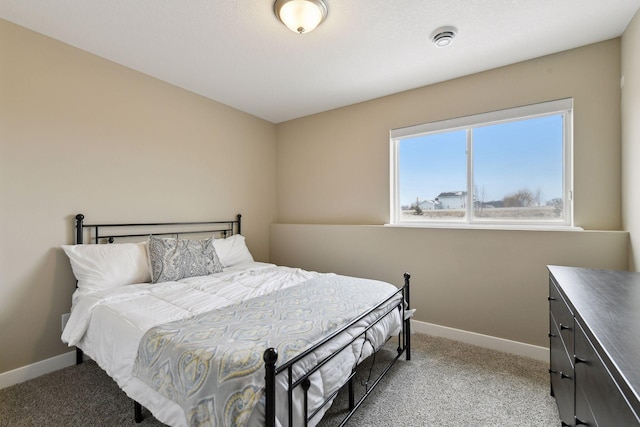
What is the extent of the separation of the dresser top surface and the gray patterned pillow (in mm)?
2525

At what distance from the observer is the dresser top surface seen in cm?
73

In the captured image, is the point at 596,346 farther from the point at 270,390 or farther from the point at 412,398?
the point at 412,398

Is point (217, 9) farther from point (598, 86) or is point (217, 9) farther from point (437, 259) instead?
point (598, 86)

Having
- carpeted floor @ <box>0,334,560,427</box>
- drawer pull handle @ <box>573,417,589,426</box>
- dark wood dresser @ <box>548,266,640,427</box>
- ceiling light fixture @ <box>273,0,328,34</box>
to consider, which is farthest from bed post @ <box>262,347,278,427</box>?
ceiling light fixture @ <box>273,0,328,34</box>

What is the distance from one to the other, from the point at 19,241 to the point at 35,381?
40.2 inches

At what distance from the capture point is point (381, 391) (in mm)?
1918

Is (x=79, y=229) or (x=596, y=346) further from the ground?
(x=79, y=229)

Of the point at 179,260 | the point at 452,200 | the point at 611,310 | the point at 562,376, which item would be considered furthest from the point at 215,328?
the point at 452,200

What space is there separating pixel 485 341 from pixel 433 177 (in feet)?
5.34

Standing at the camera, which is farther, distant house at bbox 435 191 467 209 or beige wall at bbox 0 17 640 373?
distant house at bbox 435 191 467 209

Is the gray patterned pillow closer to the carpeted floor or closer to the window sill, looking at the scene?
the carpeted floor

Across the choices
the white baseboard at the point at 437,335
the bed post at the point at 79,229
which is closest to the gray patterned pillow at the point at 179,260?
the bed post at the point at 79,229

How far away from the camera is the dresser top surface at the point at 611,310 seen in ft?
2.41

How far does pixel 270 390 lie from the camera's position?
3.30 feet
